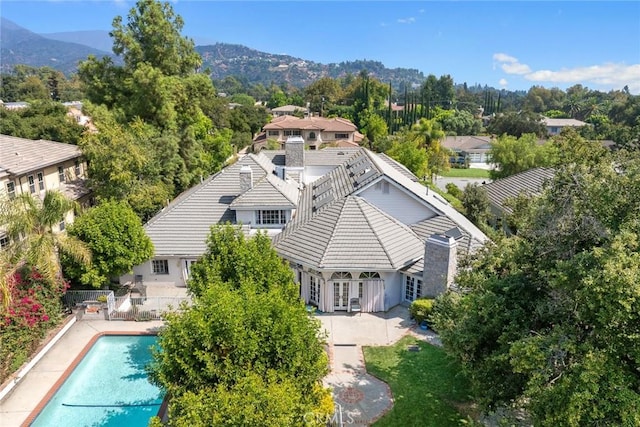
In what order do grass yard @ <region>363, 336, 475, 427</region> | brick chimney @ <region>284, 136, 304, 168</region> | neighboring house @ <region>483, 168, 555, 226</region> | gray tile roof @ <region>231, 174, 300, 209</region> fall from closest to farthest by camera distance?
grass yard @ <region>363, 336, 475, 427</region> → gray tile roof @ <region>231, 174, 300, 209</region> → neighboring house @ <region>483, 168, 555, 226</region> → brick chimney @ <region>284, 136, 304, 168</region>

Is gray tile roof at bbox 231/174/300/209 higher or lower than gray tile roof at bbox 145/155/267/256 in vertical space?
higher

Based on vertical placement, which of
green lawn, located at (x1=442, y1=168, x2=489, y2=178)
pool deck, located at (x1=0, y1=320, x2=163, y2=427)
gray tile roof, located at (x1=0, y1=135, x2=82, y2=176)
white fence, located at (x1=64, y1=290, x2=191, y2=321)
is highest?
gray tile roof, located at (x1=0, y1=135, x2=82, y2=176)

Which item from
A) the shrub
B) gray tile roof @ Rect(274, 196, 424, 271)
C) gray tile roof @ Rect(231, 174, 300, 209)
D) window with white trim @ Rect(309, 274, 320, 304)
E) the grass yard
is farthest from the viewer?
gray tile roof @ Rect(231, 174, 300, 209)

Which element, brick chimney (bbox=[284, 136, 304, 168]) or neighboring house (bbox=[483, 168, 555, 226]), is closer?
neighboring house (bbox=[483, 168, 555, 226])

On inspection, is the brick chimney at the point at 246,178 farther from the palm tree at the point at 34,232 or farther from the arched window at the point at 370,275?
the palm tree at the point at 34,232

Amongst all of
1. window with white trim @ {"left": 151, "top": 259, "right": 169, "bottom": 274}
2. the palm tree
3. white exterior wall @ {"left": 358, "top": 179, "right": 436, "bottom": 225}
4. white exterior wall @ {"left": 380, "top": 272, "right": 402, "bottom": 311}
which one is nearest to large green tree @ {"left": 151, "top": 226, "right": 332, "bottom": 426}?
the palm tree

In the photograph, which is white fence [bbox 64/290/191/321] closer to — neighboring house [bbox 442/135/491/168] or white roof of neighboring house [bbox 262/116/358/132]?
white roof of neighboring house [bbox 262/116/358/132]
